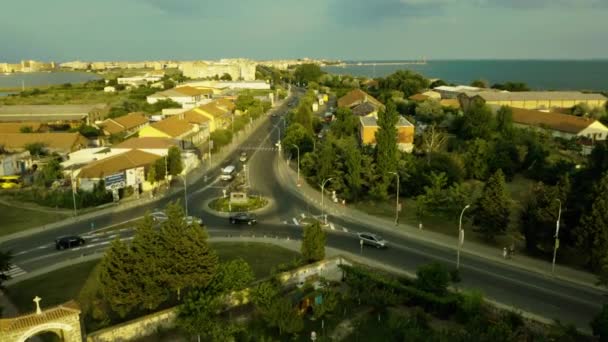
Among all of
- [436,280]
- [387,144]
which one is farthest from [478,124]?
[436,280]

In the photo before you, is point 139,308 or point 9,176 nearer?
point 139,308

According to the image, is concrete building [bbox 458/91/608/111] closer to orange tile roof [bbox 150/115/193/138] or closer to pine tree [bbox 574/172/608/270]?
orange tile roof [bbox 150/115/193/138]

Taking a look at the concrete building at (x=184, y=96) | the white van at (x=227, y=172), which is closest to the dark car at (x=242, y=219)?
the white van at (x=227, y=172)

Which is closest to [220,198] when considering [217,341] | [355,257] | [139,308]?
[355,257]

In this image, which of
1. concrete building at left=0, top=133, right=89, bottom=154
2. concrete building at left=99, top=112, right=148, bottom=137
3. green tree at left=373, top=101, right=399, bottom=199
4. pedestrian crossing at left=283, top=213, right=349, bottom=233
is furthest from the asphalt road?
concrete building at left=99, top=112, right=148, bottom=137

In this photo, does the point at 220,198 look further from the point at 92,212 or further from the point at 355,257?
the point at 355,257

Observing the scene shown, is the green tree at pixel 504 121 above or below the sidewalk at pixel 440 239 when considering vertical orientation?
above

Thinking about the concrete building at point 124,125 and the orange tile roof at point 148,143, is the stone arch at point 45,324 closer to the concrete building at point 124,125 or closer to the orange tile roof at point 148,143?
the orange tile roof at point 148,143
